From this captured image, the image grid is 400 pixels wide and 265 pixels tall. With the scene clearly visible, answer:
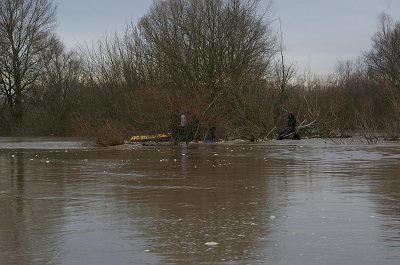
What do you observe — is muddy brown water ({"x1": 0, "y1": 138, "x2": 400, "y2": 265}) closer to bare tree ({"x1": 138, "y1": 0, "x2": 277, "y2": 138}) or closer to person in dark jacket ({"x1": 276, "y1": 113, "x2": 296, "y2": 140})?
person in dark jacket ({"x1": 276, "y1": 113, "x2": 296, "y2": 140})

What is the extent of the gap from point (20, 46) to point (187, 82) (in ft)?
71.2

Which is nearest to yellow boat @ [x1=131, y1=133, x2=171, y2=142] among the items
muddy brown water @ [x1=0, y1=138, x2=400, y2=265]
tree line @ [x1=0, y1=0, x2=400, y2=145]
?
tree line @ [x1=0, y1=0, x2=400, y2=145]

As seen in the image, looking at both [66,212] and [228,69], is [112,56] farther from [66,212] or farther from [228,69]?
[66,212]

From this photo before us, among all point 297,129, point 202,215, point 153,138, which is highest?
point 297,129

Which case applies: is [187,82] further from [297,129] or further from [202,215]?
[202,215]

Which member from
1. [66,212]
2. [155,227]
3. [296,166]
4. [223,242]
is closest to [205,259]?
[223,242]

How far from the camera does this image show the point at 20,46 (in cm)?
5822

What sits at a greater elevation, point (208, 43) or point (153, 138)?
point (208, 43)

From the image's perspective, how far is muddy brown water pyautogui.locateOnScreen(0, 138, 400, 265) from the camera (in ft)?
22.8

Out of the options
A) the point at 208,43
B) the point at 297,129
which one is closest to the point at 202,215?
the point at 297,129

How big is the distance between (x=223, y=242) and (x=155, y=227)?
51.9 inches

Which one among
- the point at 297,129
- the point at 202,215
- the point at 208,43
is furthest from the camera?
the point at 208,43

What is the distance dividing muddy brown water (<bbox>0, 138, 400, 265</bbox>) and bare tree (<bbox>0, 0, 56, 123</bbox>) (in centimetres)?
4263

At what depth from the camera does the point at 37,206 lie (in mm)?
10641
